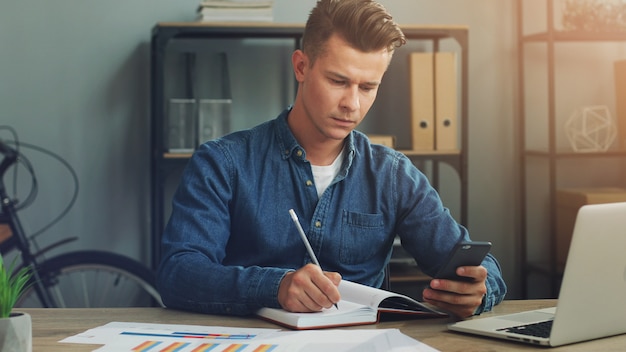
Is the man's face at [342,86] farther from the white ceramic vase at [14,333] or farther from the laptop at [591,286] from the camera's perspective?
the white ceramic vase at [14,333]

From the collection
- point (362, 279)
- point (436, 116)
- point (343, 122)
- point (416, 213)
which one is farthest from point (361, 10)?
point (436, 116)

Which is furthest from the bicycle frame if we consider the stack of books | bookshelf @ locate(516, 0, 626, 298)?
bookshelf @ locate(516, 0, 626, 298)

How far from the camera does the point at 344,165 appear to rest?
1796 mm

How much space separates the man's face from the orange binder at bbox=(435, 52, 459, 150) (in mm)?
1482

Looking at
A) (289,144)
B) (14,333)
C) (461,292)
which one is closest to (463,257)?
(461,292)

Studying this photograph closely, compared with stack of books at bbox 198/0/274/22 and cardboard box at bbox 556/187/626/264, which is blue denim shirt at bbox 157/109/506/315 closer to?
stack of books at bbox 198/0/274/22

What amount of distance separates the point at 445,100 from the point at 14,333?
2.33 m

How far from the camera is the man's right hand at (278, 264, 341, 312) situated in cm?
134

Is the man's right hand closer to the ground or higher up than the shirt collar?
closer to the ground

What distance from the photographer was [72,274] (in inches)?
130

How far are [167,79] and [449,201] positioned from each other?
1186mm

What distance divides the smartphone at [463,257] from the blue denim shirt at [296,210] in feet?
0.70

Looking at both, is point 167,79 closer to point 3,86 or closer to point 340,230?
point 3,86

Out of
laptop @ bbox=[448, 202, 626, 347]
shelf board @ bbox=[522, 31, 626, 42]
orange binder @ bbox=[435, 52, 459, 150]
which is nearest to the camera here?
laptop @ bbox=[448, 202, 626, 347]
